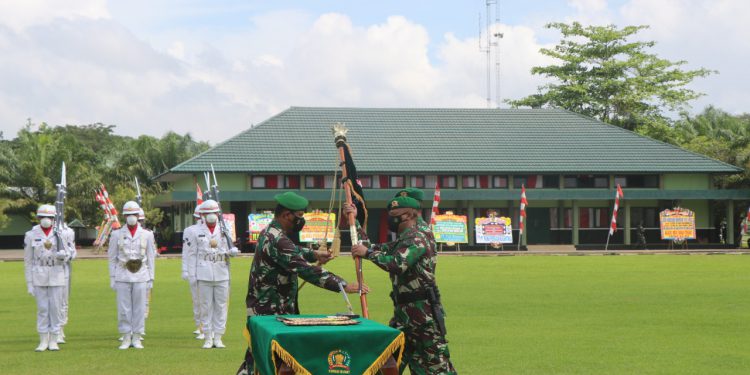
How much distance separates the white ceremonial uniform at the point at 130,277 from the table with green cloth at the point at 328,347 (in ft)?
24.5

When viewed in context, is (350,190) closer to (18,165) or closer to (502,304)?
(502,304)

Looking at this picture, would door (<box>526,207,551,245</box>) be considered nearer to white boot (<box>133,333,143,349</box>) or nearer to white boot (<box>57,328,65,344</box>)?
white boot (<box>57,328,65,344</box>)

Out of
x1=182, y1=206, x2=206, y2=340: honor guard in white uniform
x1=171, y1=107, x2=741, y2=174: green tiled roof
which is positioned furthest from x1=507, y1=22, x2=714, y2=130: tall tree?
x1=182, y1=206, x2=206, y2=340: honor guard in white uniform

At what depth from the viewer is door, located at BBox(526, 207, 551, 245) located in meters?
62.3

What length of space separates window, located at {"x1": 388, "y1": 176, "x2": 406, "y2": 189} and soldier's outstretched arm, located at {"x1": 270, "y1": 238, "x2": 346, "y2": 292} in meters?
51.3

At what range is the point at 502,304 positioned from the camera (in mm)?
22141

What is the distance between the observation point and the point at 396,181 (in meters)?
61.4

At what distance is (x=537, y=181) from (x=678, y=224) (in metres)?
8.70

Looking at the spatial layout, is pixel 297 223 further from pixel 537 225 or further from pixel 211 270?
pixel 537 225

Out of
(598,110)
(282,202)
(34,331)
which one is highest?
(598,110)

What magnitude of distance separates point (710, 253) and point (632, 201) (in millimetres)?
10282

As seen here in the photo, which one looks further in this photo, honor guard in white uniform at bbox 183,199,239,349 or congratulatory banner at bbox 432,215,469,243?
congratulatory banner at bbox 432,215,469,243

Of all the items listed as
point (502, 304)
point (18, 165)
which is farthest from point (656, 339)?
point (18, 165)

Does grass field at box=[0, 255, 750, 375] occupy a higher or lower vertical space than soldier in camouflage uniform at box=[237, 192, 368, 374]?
lower
